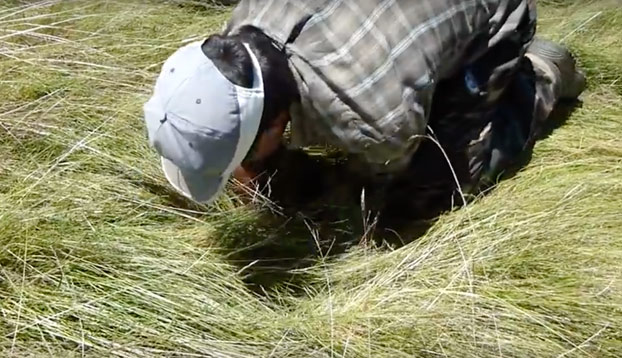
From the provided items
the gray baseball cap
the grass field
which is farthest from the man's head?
the grass field

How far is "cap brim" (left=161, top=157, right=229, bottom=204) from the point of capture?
168 centimetres

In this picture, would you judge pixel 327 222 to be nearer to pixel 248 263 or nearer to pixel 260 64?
pixel 248 263

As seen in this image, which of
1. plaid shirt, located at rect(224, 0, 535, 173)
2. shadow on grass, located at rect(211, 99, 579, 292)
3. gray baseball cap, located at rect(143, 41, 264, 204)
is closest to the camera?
gray baseball cap, located at rect(143, 41, 264, 204)

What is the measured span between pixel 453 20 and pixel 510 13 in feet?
0.69

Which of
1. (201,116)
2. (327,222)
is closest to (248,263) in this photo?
(327,222)

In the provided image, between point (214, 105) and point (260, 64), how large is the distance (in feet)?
0.39

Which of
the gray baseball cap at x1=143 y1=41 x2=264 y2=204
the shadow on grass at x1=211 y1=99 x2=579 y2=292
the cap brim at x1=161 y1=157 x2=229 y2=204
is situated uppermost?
the gray baseball cap at x1=143 y1=41 x2=264 y2=204

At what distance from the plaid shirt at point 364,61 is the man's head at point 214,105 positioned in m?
0.04

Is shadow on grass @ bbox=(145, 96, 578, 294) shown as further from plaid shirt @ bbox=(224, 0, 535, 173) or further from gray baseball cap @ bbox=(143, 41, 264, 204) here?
gray baseball cap @ bbox=(143, 41, 264, 204)

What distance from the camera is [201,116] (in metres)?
1.61

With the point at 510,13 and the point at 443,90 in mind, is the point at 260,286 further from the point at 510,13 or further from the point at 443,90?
the point at 510,13

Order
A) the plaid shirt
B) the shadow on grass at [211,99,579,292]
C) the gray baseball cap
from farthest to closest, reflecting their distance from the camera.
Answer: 1. the shadow on grass at [211,99,579,292]
2. the plaid shirt
3. the gray baseball cap

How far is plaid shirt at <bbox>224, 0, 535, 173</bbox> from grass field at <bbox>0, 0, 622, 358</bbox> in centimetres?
22

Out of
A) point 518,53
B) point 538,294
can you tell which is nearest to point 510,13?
point 518,53
